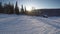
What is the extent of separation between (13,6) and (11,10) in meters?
2.61

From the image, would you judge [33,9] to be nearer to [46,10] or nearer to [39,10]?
[39,10]

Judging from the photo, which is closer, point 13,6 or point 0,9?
point 0,9

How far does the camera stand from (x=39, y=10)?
1617 inches

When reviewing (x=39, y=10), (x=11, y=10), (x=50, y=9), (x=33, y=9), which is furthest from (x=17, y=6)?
(x=50, y=9)

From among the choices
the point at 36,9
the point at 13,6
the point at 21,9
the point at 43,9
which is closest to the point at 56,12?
the point at 43,9

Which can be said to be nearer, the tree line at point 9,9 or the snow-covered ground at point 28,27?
the snow-covered ground at point 28,27

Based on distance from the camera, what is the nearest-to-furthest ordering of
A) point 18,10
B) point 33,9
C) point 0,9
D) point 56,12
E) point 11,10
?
point 0,9 → point 11,10 → point 18,10 → point 33,9 → point 56,12

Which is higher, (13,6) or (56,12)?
(13,6)

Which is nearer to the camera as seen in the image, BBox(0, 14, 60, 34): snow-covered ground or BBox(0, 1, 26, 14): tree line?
BBox(0, 14, 60, 34): snow-covered ground

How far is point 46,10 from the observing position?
143 ft

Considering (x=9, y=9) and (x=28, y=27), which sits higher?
(x=28, y=27)

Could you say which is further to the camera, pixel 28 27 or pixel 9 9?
pixel 9 9

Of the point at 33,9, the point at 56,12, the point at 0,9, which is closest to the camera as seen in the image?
the point at 0,9

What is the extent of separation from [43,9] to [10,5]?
15866 mm
